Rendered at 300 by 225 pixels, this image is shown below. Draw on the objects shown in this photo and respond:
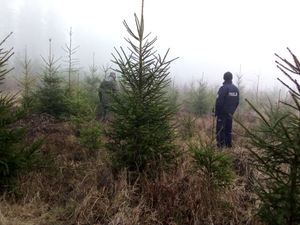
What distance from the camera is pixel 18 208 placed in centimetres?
624

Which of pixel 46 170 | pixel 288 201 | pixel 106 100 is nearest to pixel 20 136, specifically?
pixel 46 170

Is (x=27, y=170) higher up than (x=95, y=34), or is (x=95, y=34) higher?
(x=95, y=34)

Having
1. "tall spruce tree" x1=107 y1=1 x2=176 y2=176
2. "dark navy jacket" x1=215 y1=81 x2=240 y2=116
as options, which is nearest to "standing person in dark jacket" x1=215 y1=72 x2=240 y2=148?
"dark navy jacket" x1=215 y1=81 x2=240 y2=116

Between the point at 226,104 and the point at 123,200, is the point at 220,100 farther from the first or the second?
the point at 123,200

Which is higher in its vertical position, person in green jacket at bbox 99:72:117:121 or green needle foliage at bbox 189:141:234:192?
person in green jacket at bbox 99:72:117:121

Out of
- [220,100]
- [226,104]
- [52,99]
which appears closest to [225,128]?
[226,104]

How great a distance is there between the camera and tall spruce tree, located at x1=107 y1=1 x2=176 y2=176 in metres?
7.09

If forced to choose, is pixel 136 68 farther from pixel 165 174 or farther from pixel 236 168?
pixel 236 168

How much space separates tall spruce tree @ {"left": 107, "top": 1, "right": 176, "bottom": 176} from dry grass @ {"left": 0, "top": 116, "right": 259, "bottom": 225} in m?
0.36

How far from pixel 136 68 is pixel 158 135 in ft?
4.33

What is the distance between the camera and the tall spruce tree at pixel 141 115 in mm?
7094

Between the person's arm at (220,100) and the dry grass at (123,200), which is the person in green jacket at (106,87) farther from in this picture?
the dry grass at (123,200)

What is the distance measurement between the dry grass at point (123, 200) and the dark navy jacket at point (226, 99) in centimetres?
402

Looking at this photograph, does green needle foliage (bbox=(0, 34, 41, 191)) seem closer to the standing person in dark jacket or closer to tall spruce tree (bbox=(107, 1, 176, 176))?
tall spruce tree (bbox=(107, 1, 176, 176))
